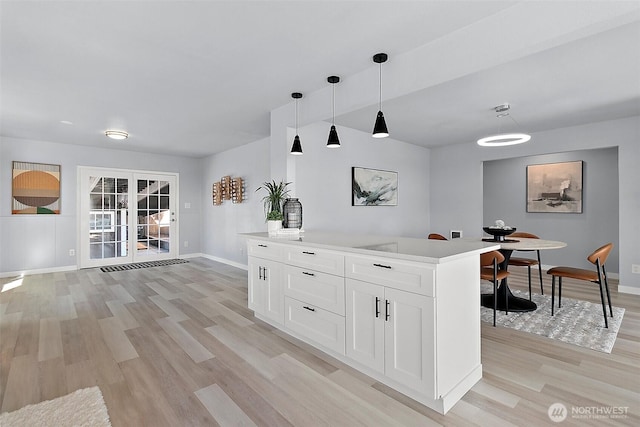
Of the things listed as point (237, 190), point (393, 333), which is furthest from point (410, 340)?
point (237, 190)

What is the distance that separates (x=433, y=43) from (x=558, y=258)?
17.0 ft

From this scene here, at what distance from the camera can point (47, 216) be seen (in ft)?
18.7

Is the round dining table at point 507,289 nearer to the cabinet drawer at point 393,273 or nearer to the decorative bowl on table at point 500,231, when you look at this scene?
the decorative bowl on table at point 500,231

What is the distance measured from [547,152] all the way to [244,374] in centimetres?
540

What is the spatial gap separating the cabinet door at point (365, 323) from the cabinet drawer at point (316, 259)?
16cm

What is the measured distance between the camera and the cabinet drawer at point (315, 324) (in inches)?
90.4

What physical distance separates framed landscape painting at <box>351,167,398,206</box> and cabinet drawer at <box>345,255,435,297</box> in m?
2.76

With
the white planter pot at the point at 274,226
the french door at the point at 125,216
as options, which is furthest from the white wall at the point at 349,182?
the french door at the point at 125,216

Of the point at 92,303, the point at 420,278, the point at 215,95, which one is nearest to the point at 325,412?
the point at 420,278

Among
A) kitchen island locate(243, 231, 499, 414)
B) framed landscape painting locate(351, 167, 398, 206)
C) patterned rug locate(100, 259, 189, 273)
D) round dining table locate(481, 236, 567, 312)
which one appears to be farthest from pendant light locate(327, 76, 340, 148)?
patterned rug locate(100, 259, 189, 273)

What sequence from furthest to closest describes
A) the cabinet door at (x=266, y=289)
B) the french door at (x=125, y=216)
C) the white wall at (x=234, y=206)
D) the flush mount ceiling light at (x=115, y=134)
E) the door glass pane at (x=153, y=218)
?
1. the door glass pane at (x=153, y=218)
2. the french door at (x=125, y=216)
3. the white wall at (x=234, y=206)
4. the flush mount ceiling light at (x=115, y=134)
5. the cabinet door at (x=266, y=289)

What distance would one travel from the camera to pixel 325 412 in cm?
177

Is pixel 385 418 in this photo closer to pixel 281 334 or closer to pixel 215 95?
pixel 281 334

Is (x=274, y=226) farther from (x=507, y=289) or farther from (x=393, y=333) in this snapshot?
(x=507, y=289)
